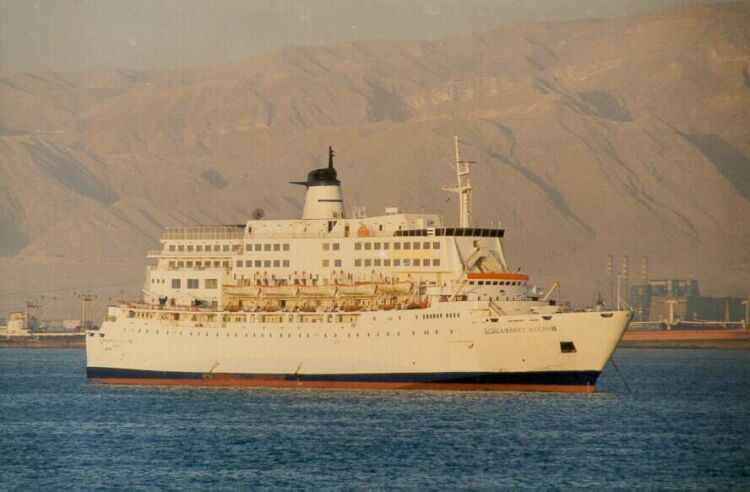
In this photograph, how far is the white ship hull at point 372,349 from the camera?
66688 millimetres

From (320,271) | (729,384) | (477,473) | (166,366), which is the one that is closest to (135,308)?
(166,366)

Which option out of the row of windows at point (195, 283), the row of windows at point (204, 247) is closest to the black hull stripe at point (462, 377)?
the row of windows at point (195, 283)

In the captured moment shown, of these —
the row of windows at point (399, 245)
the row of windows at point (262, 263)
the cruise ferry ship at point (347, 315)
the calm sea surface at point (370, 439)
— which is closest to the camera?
the calm sea surface at point (370, 439)

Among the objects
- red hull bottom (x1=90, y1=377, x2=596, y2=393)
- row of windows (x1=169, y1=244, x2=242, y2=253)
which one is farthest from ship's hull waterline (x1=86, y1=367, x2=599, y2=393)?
row of windows (x1=169, y1=244, x2=242, y2=253)

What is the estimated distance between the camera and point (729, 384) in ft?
272

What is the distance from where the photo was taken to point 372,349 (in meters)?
70.0

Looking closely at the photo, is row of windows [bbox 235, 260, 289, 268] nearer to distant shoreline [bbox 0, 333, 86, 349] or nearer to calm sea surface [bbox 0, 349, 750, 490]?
calm sea surface [bbox 0, 349, 750, 490]

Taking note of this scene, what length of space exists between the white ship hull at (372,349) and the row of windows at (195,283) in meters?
2.04

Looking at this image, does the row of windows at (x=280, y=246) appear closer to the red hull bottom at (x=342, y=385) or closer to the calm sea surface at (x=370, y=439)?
the red hull bottom at (x=342, y=385)

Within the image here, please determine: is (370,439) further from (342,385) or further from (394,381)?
(342,385)

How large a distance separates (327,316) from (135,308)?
10.6 m

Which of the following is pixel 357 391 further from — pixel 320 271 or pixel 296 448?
pixel 296 448

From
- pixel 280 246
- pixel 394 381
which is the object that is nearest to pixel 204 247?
pixel 280 246

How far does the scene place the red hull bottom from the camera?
67.8 m
